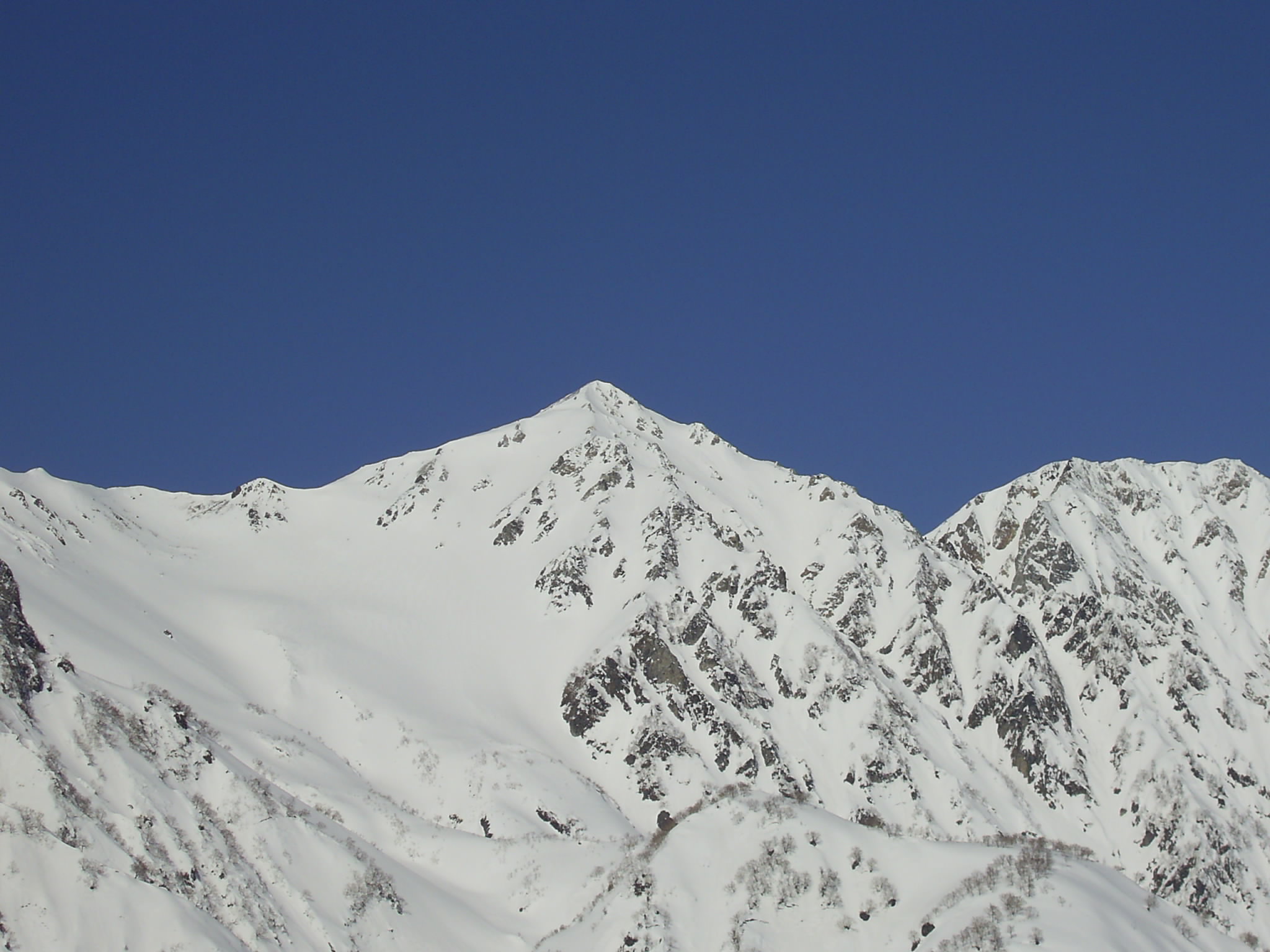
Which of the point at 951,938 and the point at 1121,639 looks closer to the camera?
the point at 951,938

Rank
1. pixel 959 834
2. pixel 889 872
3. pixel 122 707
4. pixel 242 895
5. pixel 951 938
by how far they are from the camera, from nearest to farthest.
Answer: pixel 951 938 → pixel 889 872 → pixel 242 895 → pixel 122 707 → pixel 959 834

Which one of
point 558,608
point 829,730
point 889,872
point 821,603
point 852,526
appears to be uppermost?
point 852,526

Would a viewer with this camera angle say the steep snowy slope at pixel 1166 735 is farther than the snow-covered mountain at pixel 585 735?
Yes

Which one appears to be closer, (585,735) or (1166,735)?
(585,735)

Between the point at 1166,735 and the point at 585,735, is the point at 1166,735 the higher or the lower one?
the higher one

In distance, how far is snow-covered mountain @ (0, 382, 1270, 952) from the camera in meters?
61.3

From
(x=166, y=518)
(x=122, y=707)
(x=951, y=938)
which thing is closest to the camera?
(x=951, y=938)

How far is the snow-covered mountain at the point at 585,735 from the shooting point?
61.3m

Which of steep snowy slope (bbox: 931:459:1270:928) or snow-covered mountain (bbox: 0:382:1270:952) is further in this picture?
steep snowy slope (bbox: 931:459:1270:928)

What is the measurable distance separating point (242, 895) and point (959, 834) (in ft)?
326

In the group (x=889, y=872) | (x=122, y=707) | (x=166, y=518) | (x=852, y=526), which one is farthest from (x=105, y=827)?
(x=852, y=526)

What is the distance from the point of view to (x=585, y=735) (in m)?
146

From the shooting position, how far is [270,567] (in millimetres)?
173500

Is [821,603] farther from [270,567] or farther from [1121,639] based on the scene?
[270,567]
